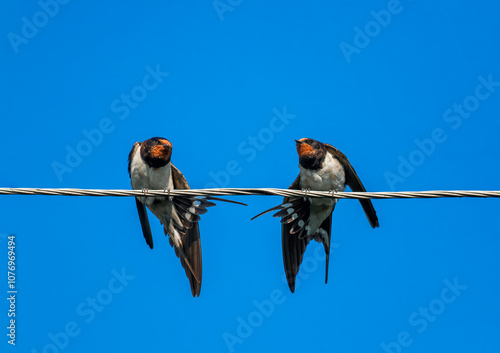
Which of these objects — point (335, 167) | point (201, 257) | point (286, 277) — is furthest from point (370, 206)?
point (201, 257)

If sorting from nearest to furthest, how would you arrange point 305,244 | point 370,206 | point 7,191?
1. point 7,191
2. point 370,206
3. point 305,244

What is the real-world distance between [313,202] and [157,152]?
168 centimetres

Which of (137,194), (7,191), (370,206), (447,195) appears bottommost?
(447,195)

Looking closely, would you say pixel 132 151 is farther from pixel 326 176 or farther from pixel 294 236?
pixel 326 176

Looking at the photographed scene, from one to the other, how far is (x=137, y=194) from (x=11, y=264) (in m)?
2.85

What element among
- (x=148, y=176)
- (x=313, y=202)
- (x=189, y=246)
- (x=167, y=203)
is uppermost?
(x=148, y=176)

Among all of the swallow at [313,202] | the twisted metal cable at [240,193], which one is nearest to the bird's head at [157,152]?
the swallow at [313,202]

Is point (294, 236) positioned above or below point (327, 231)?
above

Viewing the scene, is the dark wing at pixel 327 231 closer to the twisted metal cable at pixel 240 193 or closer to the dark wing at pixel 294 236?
the dark wing at pixel 294 236

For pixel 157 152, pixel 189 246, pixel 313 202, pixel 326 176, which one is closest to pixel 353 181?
pixel 326 176

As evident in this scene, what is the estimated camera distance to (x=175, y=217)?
8.02 meters

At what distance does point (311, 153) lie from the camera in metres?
7.85

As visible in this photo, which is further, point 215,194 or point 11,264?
point 11,264

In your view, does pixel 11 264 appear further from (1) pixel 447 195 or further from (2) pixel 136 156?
(1) pixel 447 195
